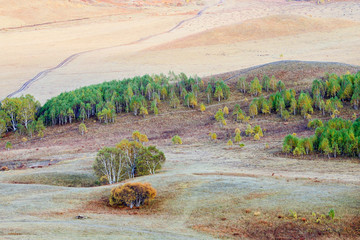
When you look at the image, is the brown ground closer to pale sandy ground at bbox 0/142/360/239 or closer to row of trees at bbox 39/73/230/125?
pale sandy ground at bbox 0/142/360/239

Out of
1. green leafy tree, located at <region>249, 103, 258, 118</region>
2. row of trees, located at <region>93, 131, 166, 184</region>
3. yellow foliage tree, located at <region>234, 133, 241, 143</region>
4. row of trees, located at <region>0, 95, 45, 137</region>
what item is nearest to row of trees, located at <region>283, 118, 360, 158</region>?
yellow foliage tree, located at <region>234, 133, 241, 143</region>

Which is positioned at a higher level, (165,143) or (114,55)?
(114,55)

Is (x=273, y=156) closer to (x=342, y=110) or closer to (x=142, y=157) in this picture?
(x=142, y=157)

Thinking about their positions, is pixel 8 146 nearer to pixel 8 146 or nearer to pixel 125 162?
pixel 8 146

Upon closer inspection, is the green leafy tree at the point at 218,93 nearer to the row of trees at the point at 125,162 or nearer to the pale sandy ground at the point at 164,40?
the pale sandy ground at the point at 164,40

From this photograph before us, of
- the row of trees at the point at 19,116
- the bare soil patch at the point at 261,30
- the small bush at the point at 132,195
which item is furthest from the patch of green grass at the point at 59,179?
the bare soil patch at the point at 261,30

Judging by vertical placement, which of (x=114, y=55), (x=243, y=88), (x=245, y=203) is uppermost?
(x=114, y=55)

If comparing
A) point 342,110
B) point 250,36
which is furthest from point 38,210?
point 250,36
